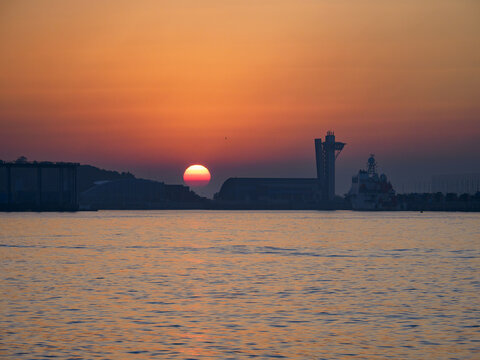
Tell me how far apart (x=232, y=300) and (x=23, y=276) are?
18.4m

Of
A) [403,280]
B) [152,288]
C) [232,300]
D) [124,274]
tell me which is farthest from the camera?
[124,274]

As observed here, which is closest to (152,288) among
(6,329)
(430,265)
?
(6,329)

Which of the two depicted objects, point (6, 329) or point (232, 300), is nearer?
point (6, 329)

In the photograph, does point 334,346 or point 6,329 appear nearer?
point 334,346

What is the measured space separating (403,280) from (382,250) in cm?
3249

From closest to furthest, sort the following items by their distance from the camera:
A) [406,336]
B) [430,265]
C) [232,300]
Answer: [406,336], [232,300], [430,265]

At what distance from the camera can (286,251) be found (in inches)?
3100

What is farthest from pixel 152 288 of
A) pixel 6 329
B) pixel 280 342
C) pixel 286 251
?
pixel 286 251

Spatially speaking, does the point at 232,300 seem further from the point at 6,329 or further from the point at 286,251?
the point at 286,251

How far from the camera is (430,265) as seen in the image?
60.8 meters

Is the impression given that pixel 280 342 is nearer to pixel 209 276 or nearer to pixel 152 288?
pixel 152 288

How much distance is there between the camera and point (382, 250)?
264 feet

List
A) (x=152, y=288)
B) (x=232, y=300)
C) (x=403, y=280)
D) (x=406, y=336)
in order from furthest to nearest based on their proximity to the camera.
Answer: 1. (x=403, y=280)
2. (x=152, y=288)
3. (x=232, y=300)
4. (x=406, y=336)

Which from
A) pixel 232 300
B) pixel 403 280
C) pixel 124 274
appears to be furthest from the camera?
pixel 124 274
